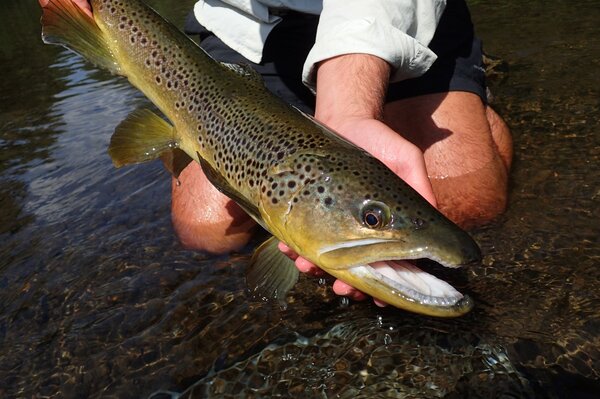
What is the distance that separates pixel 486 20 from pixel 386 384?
8.86 m

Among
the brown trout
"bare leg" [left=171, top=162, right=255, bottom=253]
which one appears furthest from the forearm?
"bare leg" [left=171, top=162, right=255, bottom=253]

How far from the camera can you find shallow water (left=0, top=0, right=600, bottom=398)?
2449 millimetres

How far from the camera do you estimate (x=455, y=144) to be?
13.6 feet

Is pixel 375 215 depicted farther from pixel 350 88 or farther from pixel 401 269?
pixel 350 88

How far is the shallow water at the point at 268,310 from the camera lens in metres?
2.45

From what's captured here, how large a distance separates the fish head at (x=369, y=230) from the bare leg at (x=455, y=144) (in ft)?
5.48

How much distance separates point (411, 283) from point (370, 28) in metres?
1.71

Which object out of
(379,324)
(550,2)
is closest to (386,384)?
(379,324)

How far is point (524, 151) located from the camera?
15.3 ft

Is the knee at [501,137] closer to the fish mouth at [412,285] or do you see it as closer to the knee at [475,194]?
the knee at [475,194]

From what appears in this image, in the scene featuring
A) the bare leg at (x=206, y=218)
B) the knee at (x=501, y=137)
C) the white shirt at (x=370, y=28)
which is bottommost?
the bare leg at (x=206, y=218)

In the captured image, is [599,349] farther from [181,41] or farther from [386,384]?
[181,41]

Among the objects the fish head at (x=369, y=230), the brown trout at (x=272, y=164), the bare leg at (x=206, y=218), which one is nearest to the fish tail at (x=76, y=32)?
the brown trout at (x=272, y=164)

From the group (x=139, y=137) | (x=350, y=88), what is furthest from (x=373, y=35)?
(x=139, y=137)
